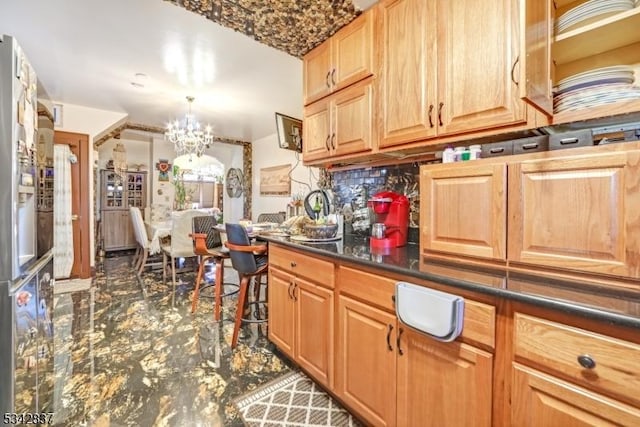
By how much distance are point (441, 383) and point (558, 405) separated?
35cm

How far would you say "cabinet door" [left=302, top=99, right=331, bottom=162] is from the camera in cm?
206

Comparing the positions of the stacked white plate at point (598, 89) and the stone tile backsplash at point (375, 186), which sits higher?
the stacked white plate at point (598, 89)

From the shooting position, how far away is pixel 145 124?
4.95 metres

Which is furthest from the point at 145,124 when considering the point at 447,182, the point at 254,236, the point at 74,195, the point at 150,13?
the point at 447,182

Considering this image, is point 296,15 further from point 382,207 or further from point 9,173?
point 9,173

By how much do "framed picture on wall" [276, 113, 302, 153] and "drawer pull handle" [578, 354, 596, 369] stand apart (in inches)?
97.6

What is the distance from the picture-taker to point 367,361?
1323mm

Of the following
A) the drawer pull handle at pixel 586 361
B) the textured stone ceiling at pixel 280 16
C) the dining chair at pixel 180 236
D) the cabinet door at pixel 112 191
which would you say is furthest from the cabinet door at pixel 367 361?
the cabinet door at pixel 112 191

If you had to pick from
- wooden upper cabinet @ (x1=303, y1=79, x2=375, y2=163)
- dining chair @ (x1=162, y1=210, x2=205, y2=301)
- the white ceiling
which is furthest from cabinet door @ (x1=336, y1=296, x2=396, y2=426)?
dining chair @ (x1=162, y1=210, x2=205, y2=301)

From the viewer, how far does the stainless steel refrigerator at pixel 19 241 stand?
3.34ft

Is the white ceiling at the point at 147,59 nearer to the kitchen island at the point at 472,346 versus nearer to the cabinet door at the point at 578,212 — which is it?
the kitchen island at the point at 472,346

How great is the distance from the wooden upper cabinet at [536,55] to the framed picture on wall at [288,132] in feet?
6.69

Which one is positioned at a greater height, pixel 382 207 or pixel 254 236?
pixel 382 207

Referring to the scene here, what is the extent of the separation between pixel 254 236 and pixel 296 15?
1.56m
